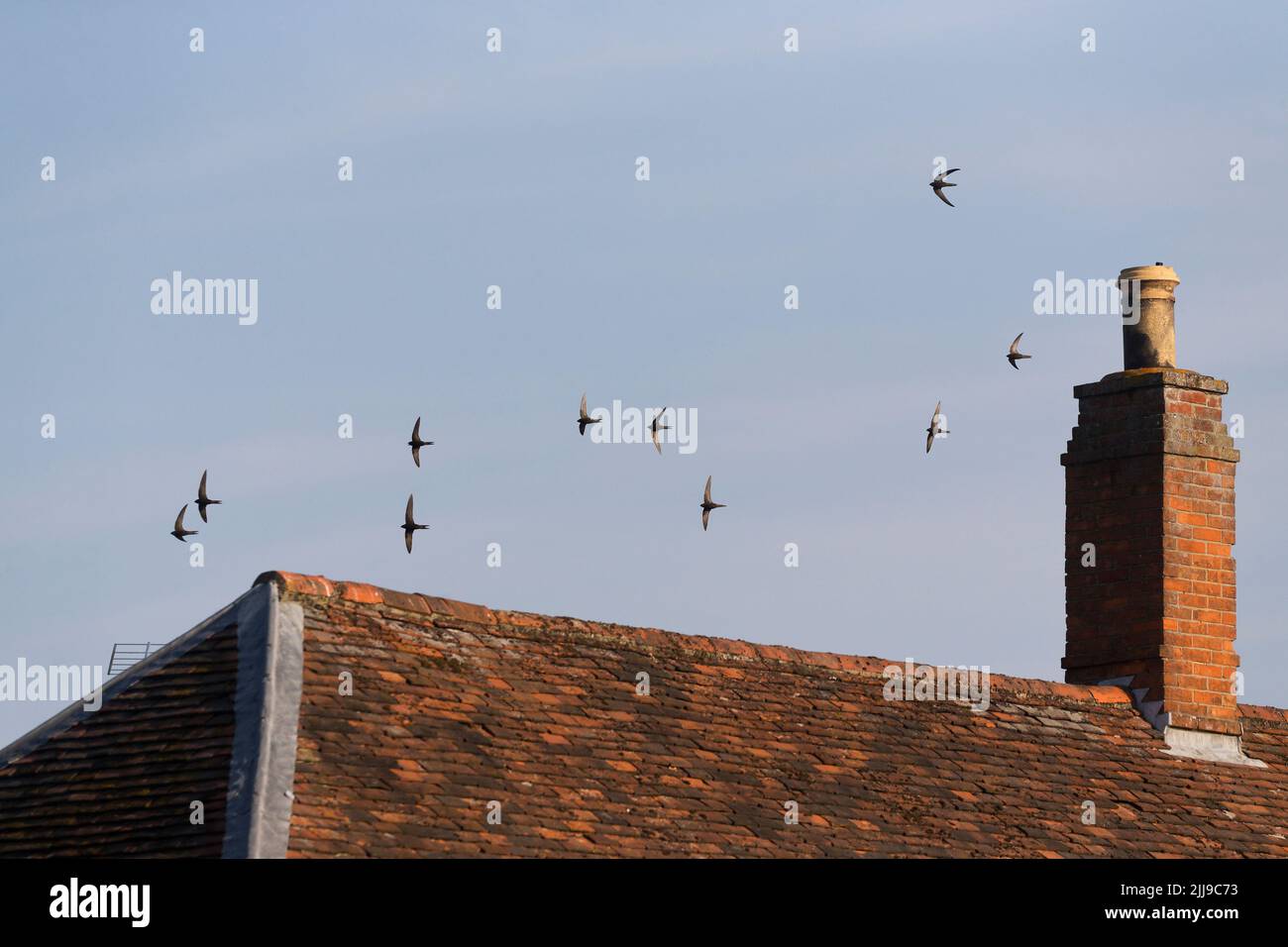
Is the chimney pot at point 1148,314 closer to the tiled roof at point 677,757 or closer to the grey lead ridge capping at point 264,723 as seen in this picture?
the tiled roof at point 677,757

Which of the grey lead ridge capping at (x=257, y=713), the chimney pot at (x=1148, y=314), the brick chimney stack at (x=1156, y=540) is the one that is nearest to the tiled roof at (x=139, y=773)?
the grey lead ridge capping at (x=257, y=713)

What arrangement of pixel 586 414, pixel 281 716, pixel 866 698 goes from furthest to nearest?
pixel 586 414
pixel 866 698
pixel 281 716

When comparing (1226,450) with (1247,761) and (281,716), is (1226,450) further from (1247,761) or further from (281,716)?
(281,716)

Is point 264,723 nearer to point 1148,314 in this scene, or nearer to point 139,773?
point 139,773

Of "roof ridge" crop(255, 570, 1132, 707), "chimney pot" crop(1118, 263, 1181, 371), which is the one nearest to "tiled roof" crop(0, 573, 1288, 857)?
"roof ridge" crop(255, 570, 1132, 707)

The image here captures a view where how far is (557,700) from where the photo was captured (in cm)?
1914

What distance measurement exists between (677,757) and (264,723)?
11.4ft

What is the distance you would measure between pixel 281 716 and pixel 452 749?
1.33 meters

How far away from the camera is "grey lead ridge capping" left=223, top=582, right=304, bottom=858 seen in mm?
16062

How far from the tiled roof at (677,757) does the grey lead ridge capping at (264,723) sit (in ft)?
0.20

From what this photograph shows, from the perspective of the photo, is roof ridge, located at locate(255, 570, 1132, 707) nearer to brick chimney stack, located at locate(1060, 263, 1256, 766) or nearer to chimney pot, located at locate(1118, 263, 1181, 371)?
brick chimney stack, located at locate(1060, 263, 1256, 766)

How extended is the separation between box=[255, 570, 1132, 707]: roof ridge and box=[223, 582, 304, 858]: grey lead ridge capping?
0.37m

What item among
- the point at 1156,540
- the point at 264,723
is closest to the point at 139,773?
the point at 264,723
